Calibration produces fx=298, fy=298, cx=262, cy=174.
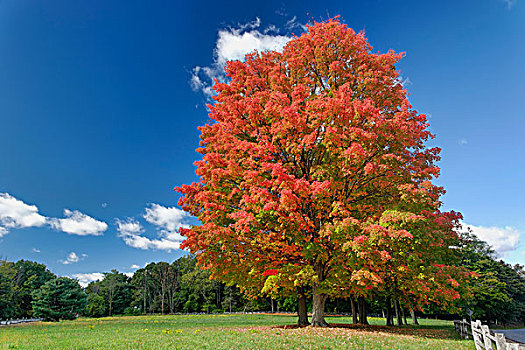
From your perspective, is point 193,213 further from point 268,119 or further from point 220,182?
point 268,119

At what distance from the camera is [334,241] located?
12.8 meters

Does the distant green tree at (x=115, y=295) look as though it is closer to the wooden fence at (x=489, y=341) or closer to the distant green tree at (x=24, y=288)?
the distant green tree at (x=24, y=288)

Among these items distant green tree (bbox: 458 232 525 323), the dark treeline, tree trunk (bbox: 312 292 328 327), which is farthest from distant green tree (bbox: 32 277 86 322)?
distant green tree (bbox: 458 232 525 323)

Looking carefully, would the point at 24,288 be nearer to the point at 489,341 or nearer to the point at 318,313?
the point at 318,313

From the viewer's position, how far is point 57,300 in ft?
113

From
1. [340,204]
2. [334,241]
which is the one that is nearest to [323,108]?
[340,204]

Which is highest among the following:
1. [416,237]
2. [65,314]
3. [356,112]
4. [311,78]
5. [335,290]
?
[311,78]

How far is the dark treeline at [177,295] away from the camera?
1404 inches

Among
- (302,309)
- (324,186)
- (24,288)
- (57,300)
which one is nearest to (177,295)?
(24,288)

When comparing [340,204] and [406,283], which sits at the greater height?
[340,204]

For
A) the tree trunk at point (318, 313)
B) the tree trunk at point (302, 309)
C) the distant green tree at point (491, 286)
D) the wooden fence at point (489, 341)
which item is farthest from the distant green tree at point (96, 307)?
the wooden fence at point (489, 341)

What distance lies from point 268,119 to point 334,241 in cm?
691

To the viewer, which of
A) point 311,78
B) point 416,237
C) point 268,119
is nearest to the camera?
point 416,237

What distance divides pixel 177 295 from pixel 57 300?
37.8 m
